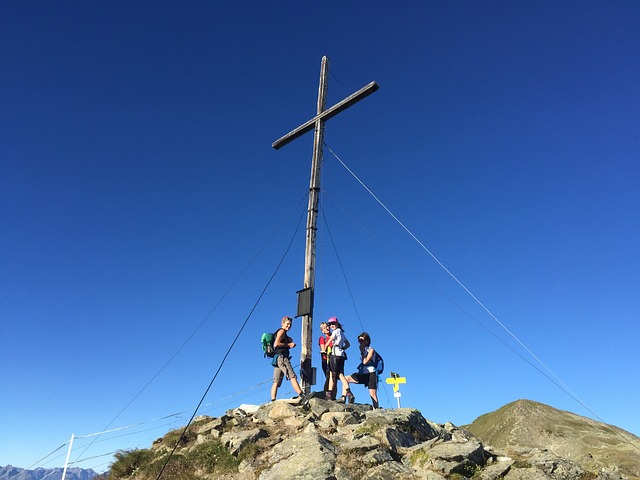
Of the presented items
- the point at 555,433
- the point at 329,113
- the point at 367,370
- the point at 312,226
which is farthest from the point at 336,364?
the point at 555,433

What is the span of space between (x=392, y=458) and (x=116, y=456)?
7480 mm

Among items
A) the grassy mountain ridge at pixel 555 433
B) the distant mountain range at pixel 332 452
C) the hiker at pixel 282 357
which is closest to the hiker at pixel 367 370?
the distant mountain range at pixel 332 452

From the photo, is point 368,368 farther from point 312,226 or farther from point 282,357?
point 312,226

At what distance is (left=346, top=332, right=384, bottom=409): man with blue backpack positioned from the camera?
46.7 ft

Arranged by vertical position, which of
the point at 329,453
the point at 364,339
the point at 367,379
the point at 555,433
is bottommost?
the point at 329,453

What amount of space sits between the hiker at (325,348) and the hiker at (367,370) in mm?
731

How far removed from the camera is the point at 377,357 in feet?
47.6

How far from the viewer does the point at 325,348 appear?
1459 cm

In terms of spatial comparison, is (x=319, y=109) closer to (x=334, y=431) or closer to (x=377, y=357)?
(x=377, y=357)

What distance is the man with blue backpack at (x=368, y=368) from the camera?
14.2 metres

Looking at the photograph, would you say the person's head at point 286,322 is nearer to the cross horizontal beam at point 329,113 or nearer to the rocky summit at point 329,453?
the rocky summit at point 329,453

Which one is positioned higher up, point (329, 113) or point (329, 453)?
point (329, 113)

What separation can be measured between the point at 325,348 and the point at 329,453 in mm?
5437

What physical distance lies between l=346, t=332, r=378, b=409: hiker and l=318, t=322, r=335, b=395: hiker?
731 mm
